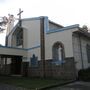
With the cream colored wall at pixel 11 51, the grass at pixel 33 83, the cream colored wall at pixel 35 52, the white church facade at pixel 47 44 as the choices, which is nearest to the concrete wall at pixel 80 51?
the white church facade at pixel 47 44

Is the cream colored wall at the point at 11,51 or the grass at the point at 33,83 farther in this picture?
the cream colored wall at the point at 11,51

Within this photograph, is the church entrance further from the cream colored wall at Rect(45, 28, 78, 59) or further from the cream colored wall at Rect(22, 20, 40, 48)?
the cream colored wall at Rect(45, 28, 78, 59)

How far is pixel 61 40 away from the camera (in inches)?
572

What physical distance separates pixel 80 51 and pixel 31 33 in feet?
21.7

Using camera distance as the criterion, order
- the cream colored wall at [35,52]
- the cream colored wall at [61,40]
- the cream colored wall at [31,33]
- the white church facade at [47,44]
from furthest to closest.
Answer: the cream colored wall at [31,33], the cream colored wall at [35,52], the white church facade at [47,44], the cream colored wall at [61,40]

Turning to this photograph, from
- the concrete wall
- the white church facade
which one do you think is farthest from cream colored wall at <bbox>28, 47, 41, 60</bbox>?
the concrete wall

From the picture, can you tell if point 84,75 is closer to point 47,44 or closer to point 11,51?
point 47,44

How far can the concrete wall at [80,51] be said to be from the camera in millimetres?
13930

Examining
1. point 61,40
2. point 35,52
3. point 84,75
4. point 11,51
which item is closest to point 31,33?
point 35,52

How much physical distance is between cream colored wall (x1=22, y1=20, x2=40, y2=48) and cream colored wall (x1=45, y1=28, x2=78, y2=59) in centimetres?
170

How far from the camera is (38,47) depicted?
1691cm

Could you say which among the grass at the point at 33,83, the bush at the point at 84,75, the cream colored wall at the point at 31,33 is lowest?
the grass at the point at 33,83

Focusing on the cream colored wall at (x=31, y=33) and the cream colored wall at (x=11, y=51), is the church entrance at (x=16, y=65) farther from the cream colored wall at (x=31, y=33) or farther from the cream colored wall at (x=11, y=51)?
the cream colored wall at (x=31, y=33)

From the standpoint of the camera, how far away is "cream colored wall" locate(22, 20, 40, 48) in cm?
1738
